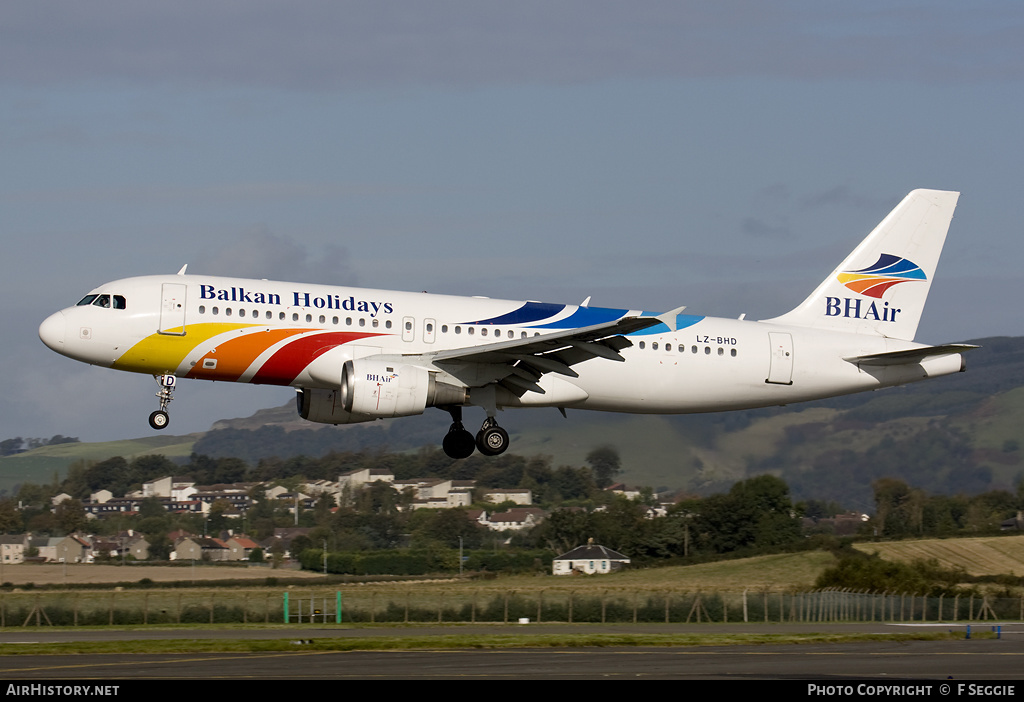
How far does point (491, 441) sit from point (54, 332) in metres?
11.8

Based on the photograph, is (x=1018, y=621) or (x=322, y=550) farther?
(x=322, y=550)

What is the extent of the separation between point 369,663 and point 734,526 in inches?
1879

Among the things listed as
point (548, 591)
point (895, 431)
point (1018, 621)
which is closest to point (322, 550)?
point (548, 591)

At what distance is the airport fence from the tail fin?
413 inches

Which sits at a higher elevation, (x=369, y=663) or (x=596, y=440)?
(x=596, y=440)

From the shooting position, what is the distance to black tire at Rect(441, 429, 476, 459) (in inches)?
1495

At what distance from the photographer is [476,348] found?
3403 centimetres

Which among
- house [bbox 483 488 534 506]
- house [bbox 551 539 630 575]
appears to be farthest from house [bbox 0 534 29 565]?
house [bbox 483 488 534 506]

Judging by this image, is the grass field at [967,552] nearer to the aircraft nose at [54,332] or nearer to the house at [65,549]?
the aircraft nose at [54,332]

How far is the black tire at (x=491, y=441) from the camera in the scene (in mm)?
36219

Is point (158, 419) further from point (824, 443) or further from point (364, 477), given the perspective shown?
point (364, 477)

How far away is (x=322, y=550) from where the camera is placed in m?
75.2

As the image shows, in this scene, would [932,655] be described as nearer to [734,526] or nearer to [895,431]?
[734,526]

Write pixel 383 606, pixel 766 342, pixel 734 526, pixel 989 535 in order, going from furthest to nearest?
pixel 734 526
pixel 989 535
pixel 383 606
pixel 766 342
